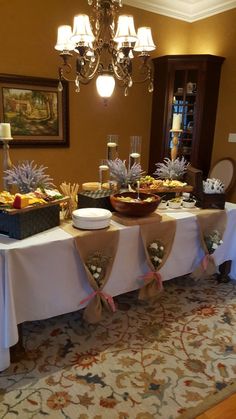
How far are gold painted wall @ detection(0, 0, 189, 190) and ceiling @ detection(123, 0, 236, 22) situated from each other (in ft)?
0.28

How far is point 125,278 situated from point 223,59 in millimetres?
3621

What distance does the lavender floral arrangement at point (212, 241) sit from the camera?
2.46m

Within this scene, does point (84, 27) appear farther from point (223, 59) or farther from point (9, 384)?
point (223, 59)

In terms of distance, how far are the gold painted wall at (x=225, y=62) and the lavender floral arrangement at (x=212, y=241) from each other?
7.07ft

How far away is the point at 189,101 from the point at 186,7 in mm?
1432

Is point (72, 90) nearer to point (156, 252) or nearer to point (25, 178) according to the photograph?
point (25, 178)

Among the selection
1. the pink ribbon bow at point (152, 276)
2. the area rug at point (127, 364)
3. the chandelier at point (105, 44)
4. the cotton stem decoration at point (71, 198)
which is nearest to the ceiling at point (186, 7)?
the chandelier at point (105, 44)

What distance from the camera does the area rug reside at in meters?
1.55

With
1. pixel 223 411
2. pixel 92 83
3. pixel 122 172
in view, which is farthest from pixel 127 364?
pixel 92 83

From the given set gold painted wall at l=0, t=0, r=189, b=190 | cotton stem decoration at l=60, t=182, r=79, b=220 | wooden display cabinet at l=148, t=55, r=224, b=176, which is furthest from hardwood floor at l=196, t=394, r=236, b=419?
wooden display cabinet at l=148, t=55, r=224, b=176

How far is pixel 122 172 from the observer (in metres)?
2.46

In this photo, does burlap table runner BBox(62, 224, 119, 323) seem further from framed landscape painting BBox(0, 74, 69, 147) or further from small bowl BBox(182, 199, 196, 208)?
framed landscape painting BBox(0, 74, 69, 147)

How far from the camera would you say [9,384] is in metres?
1.66

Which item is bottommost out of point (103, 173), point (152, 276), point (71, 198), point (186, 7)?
point (152, 276)
